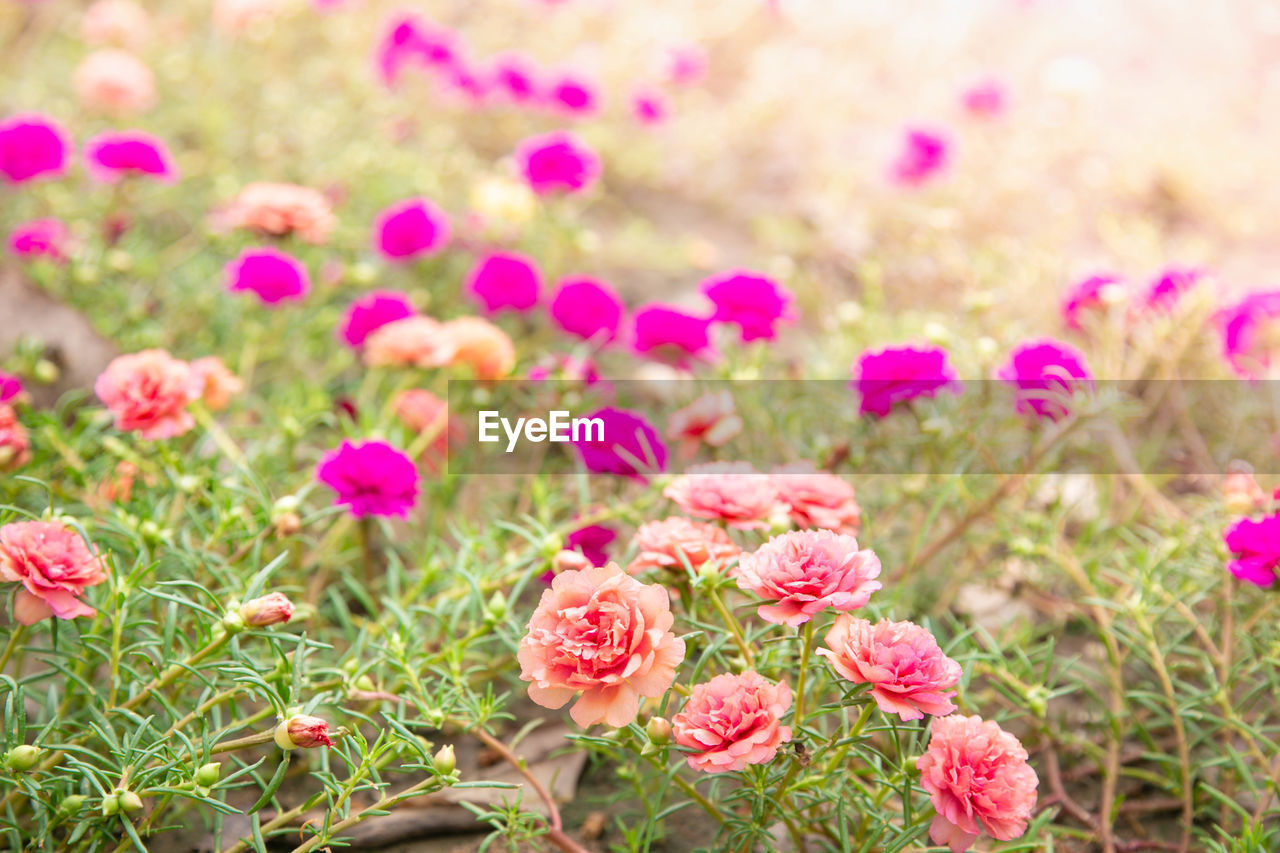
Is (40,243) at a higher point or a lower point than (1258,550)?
higher

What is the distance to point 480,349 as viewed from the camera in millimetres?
1664

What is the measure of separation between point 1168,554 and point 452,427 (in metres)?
1.34

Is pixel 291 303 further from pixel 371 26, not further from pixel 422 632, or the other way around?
pixel 371 26

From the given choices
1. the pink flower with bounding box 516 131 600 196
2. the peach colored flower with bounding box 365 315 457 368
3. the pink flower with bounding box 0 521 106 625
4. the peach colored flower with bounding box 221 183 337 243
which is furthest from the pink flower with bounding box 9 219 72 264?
the pink flower with bounding box 0 521 106 625

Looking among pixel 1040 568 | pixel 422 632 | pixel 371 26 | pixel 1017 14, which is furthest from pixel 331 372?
pixel 1017 14

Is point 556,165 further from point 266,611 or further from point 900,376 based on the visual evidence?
point 266,611

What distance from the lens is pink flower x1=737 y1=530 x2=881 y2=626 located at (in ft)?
2.89

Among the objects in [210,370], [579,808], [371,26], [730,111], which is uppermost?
[371,26]

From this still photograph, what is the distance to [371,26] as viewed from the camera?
3822 mm

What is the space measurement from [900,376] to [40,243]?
192cm

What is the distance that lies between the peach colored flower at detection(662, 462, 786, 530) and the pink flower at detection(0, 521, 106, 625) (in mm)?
719

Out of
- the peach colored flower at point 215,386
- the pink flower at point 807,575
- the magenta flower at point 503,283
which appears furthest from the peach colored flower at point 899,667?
the magenta flower at point 503,283

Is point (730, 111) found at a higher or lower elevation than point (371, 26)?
lower
